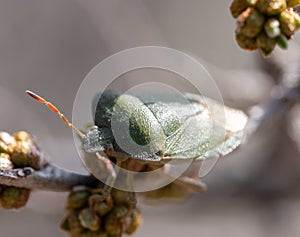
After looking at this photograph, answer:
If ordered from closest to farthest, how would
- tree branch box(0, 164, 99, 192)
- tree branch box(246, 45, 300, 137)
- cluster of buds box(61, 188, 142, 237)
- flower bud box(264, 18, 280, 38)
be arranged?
flower bud box(264, 18, 280, 38) < tree branch box(0, 164, 99, 192) < cluster of buds box(61, 188, 142, 237) < tree branch box(246, 45, 300, 137)

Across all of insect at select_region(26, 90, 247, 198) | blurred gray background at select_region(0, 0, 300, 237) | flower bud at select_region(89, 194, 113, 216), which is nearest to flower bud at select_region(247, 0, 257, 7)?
insect at select_region(26, 90, 247, 198)

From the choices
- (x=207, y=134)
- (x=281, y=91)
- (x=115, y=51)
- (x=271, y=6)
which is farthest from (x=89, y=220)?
(x=115, y=51)

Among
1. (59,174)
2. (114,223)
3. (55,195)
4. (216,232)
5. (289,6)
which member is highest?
(289,6)

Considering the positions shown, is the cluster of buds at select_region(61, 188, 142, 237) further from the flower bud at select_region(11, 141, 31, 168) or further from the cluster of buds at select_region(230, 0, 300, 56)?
the cluster of buds at select_region(230, 0, 300, 56)

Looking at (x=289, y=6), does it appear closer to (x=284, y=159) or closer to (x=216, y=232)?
(x=284, y=159)

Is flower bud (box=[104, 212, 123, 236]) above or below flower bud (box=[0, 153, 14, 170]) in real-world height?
below

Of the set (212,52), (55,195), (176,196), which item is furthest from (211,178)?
(212,52)

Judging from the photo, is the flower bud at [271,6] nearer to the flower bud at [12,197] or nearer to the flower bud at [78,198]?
the flower bud at [78,198]
